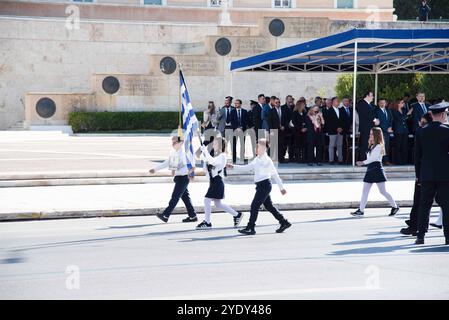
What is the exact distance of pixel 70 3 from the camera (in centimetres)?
3794

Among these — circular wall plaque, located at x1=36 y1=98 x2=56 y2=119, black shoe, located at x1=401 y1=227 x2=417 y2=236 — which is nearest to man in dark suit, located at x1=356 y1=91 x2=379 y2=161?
black shoe, located at x1=401 y1=227 x2=417 y2=236

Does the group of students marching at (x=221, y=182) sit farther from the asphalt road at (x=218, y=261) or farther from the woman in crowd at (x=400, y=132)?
the woman in crowd at (x=400, y=132)

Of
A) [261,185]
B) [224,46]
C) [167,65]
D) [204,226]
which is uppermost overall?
[224,46]

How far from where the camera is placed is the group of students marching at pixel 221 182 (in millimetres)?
11625

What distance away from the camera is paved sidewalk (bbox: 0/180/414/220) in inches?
550

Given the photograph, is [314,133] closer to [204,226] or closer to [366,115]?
[366,115]

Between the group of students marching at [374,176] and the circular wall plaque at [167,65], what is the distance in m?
22.9

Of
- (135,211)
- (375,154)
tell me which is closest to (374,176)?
(375,154)

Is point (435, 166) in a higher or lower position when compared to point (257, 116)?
lower

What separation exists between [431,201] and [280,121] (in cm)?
973

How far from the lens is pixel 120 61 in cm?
3681

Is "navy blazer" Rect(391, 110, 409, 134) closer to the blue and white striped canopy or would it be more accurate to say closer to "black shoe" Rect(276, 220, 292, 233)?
the blue and white striped canopy
